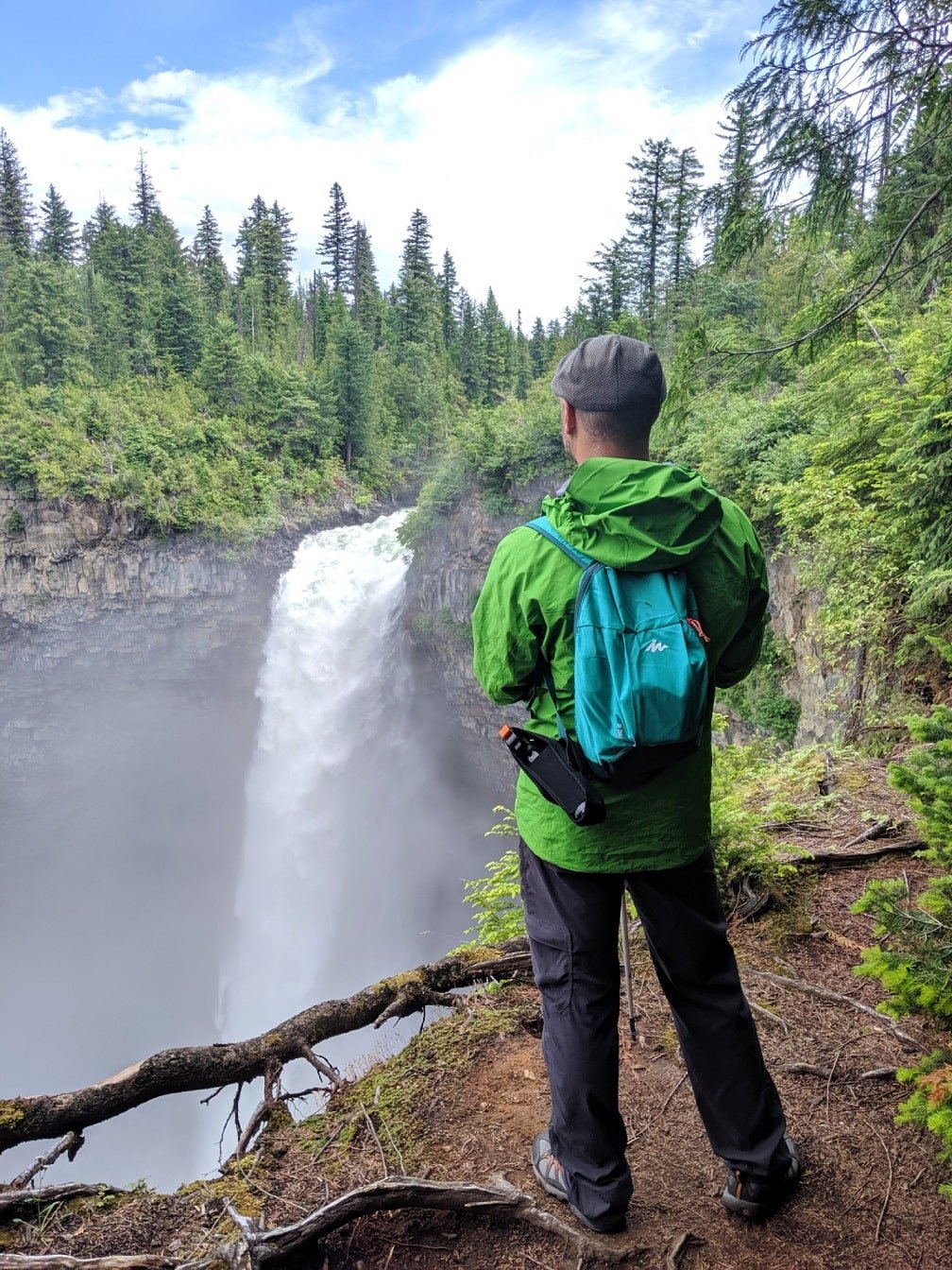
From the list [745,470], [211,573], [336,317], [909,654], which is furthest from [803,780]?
[336,317]

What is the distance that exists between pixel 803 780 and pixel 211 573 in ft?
80.6

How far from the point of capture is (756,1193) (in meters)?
1.73

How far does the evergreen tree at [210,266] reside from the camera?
42.3m

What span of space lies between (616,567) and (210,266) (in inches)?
1946

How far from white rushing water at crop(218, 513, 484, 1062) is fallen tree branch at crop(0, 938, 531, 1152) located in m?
17.4

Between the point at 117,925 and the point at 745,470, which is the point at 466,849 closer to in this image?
the point at 117,925

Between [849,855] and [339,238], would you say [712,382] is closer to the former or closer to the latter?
[849,855]

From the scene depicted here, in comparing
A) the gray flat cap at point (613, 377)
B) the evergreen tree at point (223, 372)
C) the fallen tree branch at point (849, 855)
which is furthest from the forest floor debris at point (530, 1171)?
the evergreen tree at point (223, 372)

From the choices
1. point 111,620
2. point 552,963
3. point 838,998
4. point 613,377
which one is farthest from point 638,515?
point 111,620

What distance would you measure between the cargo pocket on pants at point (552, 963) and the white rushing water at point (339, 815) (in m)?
18.7

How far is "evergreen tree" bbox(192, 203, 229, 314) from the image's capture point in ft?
139

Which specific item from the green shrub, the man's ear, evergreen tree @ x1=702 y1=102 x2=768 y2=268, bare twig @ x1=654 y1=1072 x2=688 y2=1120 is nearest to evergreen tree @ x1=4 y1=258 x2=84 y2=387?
evergreen tree @ x1=702 y1=102 x2=768 y2=268

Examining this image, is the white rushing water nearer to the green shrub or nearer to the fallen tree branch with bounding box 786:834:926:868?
the fallen tree branch with bounding box 786:834:926:868

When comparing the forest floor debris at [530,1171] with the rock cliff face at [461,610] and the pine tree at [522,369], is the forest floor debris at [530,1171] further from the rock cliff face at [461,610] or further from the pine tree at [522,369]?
the pine tree at [522,369]
